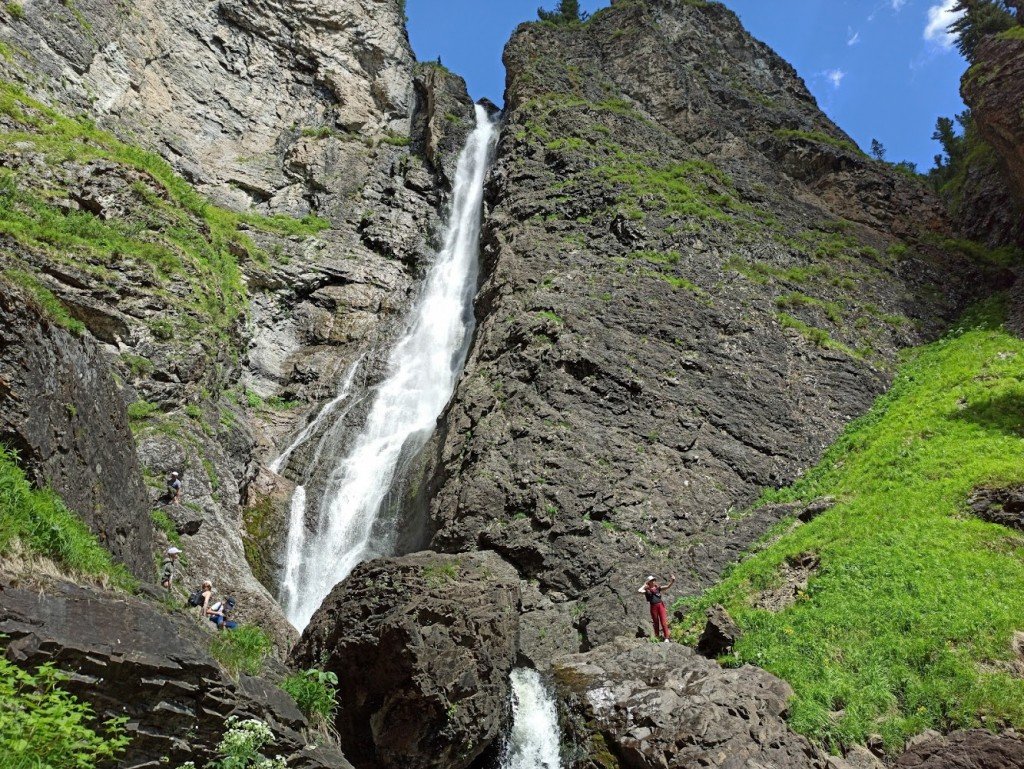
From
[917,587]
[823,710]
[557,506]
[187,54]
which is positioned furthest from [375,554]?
[187,54]

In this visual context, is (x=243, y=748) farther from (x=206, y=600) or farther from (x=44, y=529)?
(x=206, y=600)

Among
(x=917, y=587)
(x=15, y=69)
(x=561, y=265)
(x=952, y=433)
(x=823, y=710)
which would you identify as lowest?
(x=823, y=710)

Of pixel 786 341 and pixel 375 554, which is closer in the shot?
pixel 375 554

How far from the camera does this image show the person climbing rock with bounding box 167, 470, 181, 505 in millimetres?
16625

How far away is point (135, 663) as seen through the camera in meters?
6.59

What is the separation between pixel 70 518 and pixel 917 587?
15.1 m

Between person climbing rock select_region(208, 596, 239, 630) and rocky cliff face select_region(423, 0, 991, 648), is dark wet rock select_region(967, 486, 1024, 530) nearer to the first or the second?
rocky cliff face select_region(423, 0, 991, 648)

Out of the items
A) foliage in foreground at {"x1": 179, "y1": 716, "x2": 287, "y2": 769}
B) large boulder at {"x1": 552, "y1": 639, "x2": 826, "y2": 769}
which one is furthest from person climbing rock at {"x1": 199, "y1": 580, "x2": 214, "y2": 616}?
foliage in foreground at {"x1": 179, "y1": 716, "x2": 287, "y2": 769}

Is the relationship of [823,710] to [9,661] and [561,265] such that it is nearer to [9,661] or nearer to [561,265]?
[9,661]

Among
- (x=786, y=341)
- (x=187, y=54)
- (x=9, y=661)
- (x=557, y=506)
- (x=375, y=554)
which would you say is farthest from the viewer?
(x=187, y=54)

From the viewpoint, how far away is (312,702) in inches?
369

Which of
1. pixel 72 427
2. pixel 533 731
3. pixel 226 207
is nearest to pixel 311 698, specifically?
pixel 72 427

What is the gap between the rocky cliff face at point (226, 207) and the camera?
1917 centimetres

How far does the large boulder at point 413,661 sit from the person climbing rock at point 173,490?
5.20 m
